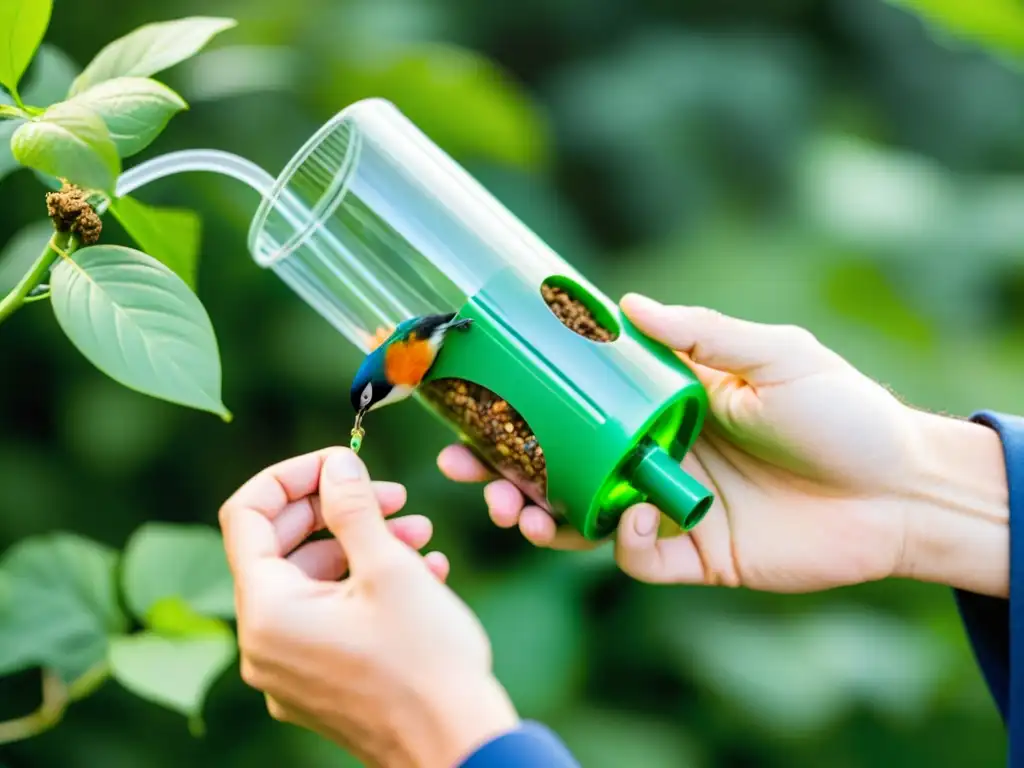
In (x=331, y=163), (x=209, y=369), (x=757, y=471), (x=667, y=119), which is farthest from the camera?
(x=667, y=119)

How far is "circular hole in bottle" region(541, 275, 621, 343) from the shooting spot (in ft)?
2.81

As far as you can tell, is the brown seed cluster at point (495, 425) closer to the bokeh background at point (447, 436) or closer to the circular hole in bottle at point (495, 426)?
the circular hole in bottle at point (495, 426)

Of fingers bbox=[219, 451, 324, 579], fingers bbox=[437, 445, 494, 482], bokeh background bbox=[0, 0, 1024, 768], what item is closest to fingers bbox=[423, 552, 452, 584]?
fingers bbox=[219, 451, 324, 579]

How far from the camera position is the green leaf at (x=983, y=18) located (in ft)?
3.51

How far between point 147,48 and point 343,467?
12.8 inches

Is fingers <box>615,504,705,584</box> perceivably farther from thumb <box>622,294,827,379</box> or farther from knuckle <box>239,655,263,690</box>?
knuckle <box>239,655,263,690</box>

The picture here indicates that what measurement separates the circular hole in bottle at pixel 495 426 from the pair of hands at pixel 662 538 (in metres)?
0.07

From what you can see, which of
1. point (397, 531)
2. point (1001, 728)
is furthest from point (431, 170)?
point (1001, 728)

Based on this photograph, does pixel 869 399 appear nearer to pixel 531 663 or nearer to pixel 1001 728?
pixel 531 663

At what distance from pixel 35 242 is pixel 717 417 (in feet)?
2.07

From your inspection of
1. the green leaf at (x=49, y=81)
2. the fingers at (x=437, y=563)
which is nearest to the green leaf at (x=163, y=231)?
the green leaf at (x=49, y=81)

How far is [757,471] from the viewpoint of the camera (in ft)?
3.44

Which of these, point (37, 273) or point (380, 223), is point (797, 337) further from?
point (37, 273)

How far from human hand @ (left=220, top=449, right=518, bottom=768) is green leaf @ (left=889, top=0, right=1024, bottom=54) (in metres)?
0.80
